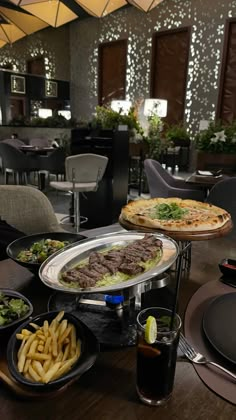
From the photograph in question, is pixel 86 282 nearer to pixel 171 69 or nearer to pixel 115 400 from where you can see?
pixel 115 400

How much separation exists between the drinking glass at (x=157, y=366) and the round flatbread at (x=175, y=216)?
0.42 m

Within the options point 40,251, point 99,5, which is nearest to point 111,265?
point 40,251

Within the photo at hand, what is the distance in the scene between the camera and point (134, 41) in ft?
29.0

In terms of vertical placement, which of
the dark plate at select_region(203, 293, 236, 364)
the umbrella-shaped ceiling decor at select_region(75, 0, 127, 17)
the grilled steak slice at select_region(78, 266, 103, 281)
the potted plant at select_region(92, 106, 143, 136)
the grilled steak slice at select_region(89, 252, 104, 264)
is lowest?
the dark plate at select_region(203, 293, 236, 364)

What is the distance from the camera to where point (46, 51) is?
1044 centimetres

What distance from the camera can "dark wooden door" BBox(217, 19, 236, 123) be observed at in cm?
721

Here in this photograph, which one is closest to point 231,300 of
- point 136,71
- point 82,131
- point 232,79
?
point 82,131

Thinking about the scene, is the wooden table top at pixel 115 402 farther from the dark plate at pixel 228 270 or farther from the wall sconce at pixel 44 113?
the wall sconce at pixel 44 113

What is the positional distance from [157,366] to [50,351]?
209 millimetres

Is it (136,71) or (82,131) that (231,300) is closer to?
(82,131)

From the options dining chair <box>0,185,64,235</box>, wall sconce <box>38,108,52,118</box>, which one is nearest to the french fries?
dining chair <box>0,185,64,235</box>

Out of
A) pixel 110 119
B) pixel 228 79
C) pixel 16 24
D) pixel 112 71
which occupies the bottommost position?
pixel 110 119

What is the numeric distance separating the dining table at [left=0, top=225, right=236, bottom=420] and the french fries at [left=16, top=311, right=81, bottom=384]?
1.9 inches

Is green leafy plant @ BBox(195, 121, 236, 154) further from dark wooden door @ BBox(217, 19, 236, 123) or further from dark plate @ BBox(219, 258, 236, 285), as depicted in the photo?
dark wooden door @ BBox(217, 19, 236, 123)
